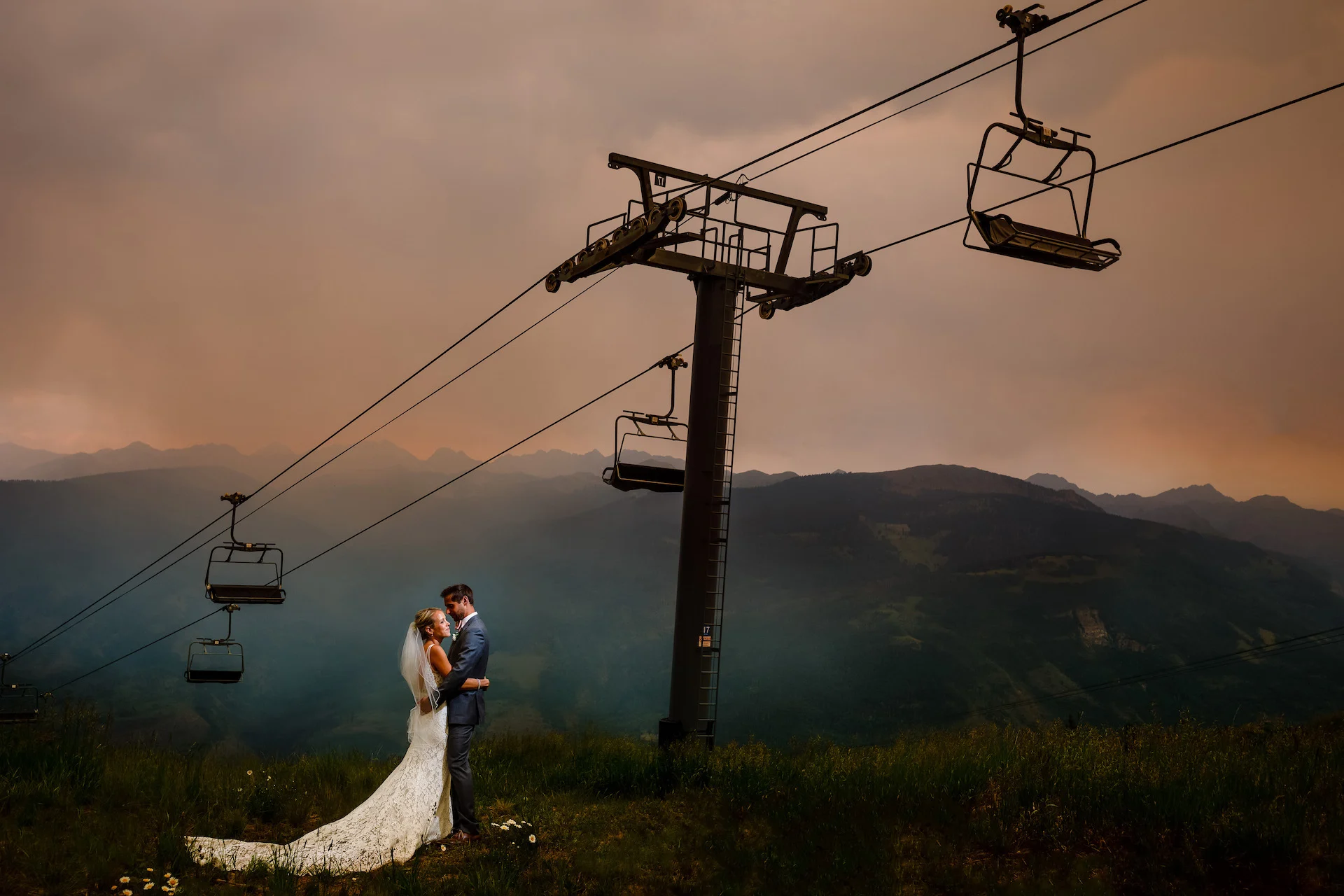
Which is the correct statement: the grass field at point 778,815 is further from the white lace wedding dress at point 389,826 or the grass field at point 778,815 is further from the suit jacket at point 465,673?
the suit jacket at point 465,673

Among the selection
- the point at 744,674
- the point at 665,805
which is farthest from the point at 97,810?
the point at 744,674

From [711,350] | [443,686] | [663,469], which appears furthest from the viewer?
[663,469]

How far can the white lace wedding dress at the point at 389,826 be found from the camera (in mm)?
9344

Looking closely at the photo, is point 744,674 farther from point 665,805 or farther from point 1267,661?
point 665,805

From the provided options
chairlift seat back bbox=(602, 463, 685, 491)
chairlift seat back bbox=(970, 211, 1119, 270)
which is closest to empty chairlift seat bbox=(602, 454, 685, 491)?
chairlift seat back bbox=(602, 463, 685, 491)

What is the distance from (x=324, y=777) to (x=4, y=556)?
224m

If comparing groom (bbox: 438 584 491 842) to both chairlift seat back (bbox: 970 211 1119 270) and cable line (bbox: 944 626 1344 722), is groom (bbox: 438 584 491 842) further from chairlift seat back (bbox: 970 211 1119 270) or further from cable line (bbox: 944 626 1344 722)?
cable line (bbox: 944 626 1344 722)

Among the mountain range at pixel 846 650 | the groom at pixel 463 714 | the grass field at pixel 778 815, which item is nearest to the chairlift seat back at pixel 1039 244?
the grass field at pixel 778 815

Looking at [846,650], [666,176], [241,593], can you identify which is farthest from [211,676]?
[846,650]

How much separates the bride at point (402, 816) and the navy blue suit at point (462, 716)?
86 millimetres

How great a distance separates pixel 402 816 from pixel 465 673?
4.86 feet

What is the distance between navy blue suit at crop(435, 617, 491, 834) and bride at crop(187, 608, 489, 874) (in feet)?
0.28

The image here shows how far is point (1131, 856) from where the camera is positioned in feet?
27.5

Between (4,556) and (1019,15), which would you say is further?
(4,556)
